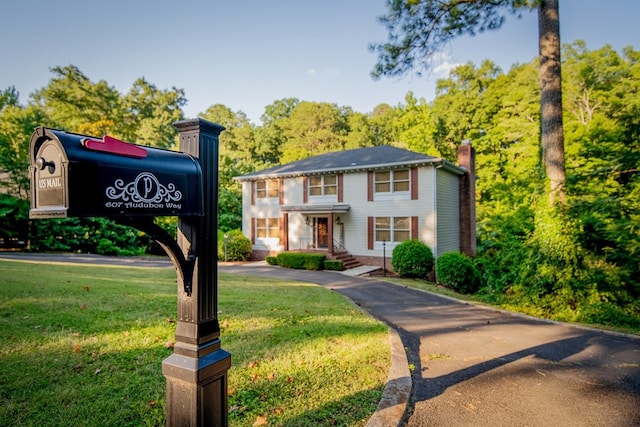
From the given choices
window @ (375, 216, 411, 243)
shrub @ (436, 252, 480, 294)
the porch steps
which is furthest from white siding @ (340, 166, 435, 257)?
shrub @ (436, 252, 480, 294)

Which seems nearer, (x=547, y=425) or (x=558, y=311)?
(x=547, y=425)

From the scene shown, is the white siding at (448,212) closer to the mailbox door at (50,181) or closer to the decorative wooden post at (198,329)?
the decorative wooden post at (198,329)

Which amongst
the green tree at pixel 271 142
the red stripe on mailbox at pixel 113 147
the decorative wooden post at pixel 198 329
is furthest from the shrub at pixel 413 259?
the green tree at pixel 271 142

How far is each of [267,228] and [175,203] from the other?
19854 mm

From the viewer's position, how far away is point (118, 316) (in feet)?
17.6

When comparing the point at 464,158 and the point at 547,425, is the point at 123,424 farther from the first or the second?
the point at 464,158

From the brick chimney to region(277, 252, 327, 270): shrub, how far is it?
27.7 feet

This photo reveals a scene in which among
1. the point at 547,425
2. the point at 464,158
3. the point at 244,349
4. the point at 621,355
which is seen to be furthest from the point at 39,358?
the point at 464,158

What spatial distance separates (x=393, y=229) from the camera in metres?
17.5

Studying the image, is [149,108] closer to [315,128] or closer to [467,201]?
[315,128]

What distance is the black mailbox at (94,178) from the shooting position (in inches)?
57.5

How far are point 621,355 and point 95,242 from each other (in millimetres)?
25803

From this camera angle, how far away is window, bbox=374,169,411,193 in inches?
679

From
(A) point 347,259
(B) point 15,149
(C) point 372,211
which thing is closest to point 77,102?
(B) point 15,149
